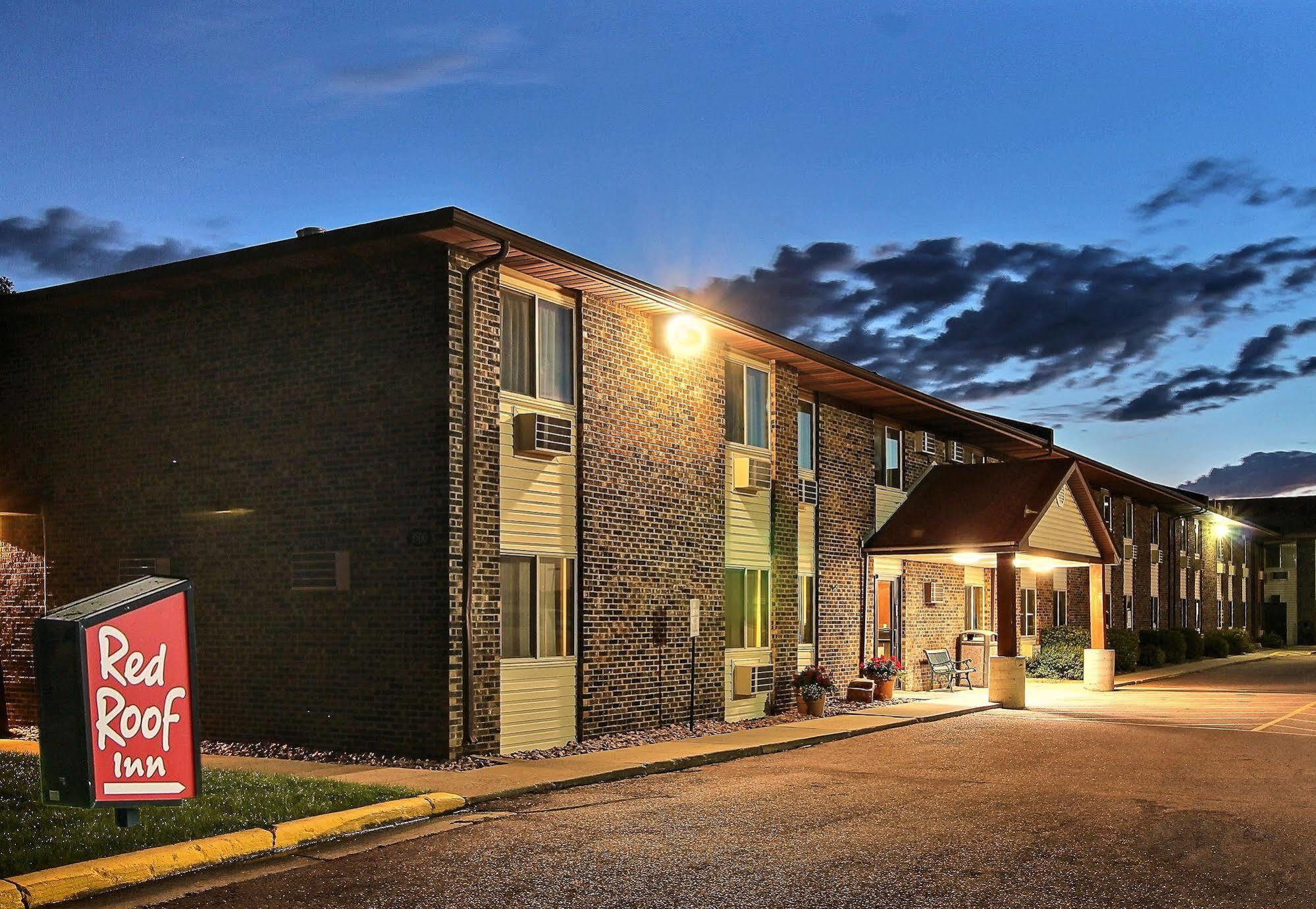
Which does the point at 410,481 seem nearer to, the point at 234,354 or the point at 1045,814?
the point at 234,354

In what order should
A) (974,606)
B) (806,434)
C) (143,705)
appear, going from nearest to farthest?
(143,705), (806,434), (974,606)

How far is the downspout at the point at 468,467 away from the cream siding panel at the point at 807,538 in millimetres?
10631

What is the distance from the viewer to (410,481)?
51.3ft

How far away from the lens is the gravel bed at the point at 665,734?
1652 centimetres

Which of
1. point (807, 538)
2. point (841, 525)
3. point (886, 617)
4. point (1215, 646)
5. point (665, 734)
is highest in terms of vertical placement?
point (841, 525)

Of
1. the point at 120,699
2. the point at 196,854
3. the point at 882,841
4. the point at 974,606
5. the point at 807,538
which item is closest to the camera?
the point at 120,699

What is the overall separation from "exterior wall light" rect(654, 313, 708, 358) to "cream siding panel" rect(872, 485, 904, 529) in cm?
917

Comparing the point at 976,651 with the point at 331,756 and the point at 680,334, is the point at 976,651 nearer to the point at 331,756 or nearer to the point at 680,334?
the point at 680,334

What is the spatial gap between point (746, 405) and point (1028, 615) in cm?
1692

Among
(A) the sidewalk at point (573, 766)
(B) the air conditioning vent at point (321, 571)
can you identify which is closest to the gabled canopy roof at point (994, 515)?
(A) the sidewalk at point (573, 766)

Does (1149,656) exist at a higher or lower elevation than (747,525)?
lower

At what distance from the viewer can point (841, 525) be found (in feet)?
87.5

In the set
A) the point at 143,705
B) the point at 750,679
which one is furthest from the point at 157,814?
the point at 750,679

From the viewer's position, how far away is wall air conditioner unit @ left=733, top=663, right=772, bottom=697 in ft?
70.1
